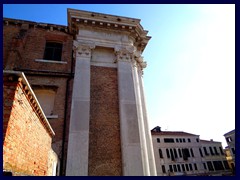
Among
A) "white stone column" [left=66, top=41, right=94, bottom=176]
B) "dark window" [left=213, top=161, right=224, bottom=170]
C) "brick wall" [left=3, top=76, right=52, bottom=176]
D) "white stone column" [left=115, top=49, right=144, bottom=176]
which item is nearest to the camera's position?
"brick wall" [left=3, top=76, right=52, bottom=176]

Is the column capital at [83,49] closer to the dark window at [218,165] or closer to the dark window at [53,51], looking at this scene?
the dark window at [53,51]

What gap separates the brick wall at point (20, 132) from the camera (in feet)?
12.2

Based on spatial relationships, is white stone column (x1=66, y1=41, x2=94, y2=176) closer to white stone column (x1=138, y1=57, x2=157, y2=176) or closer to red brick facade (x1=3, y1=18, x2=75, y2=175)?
red brick facade (x1=3, y1=18, x2=75, y2=175)

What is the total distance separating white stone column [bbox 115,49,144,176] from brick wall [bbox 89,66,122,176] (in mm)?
340

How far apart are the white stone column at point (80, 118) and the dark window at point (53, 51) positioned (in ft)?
8.25

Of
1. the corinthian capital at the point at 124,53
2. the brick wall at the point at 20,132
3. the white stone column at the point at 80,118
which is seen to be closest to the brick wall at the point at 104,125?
the white stone column at the point at 80,118

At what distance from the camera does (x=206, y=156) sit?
4512cm

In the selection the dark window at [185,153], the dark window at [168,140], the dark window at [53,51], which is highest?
the dark window at [168,140]

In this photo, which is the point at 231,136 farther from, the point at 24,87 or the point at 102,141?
the point at 24,87

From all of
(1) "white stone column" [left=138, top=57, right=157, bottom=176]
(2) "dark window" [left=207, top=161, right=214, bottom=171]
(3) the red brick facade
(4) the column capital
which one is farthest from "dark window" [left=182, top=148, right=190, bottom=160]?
(4) the column capital

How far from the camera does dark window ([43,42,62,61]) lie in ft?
39.8

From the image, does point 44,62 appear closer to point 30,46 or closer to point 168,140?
point 30,46
